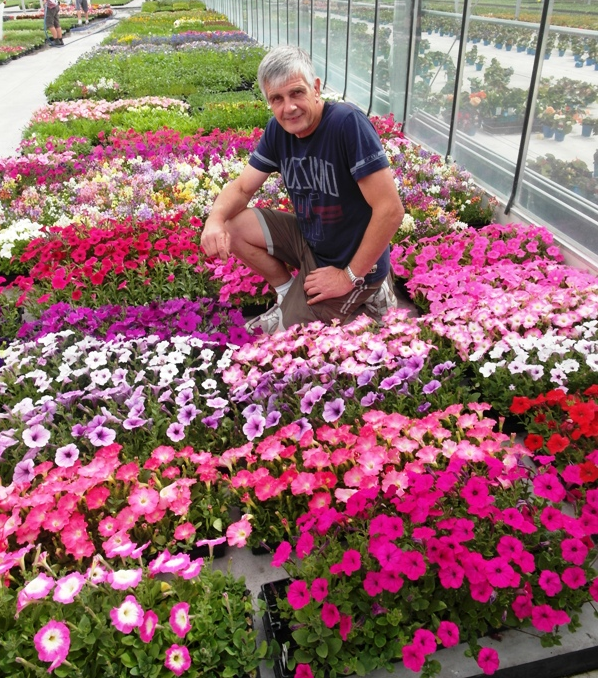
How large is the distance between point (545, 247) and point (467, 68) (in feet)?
8.45

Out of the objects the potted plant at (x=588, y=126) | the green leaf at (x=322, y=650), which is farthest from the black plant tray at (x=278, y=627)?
the potted plant at (x=588, y=126)

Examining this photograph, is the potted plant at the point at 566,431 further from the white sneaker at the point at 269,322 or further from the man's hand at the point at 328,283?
the white sneaker at the point at 269,322

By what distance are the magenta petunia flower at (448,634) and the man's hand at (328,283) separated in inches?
76.1

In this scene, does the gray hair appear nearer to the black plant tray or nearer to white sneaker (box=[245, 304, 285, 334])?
white sneaker (box=[245, 304, 285, 334])

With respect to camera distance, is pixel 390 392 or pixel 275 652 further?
pixel 390 392

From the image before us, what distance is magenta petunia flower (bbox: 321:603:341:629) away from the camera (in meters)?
1.74

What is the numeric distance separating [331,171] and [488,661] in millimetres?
2264

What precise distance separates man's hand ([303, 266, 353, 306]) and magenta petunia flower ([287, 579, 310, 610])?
184cm

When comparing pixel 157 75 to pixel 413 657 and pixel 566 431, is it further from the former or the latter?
pixel 413 657

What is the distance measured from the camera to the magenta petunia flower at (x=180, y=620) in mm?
1759

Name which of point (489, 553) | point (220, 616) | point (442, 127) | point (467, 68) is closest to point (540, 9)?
point (467, 68)

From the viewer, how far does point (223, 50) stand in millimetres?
17375

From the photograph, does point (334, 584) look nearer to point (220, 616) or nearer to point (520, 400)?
point (220, 616)

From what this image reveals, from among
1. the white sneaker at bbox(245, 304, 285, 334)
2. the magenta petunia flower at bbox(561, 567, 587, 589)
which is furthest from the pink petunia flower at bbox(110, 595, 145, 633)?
the white sneaker at bbox(245, 304, 285, 334)
